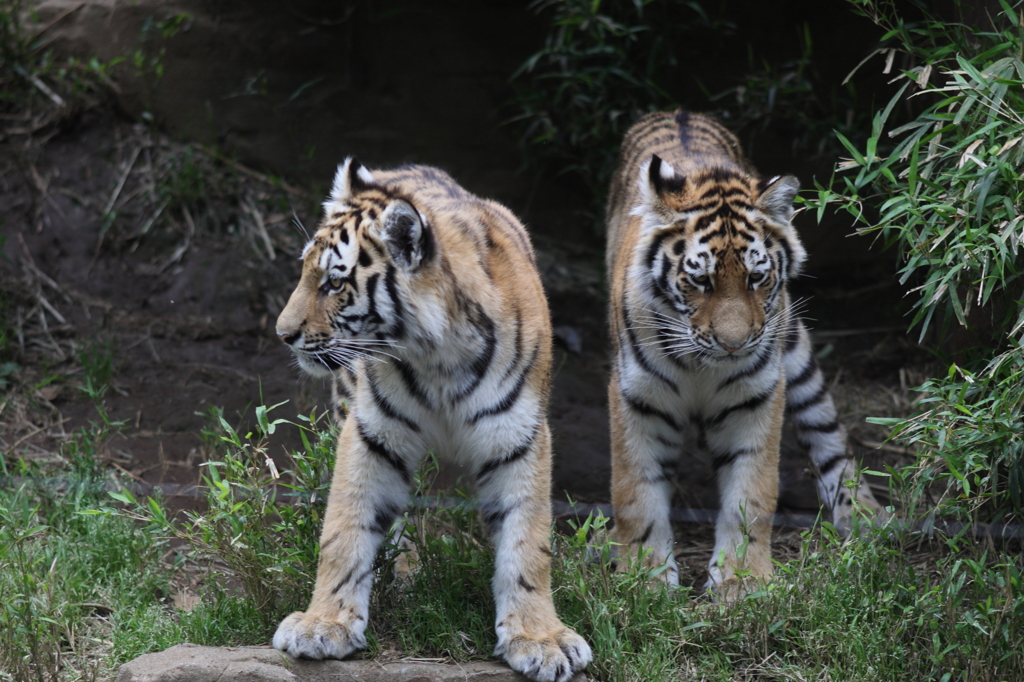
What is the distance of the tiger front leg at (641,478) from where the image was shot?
146 inches

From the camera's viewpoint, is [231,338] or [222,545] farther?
[231,338]

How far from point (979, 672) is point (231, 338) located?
12.8 feet

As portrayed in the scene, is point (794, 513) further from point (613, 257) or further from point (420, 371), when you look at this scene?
point (420, 371)

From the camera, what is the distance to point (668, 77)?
237 inches

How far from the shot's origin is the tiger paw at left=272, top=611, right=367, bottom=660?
2811mm

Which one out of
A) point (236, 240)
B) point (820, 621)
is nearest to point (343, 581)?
point (820, 621)

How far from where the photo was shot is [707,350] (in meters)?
3.42

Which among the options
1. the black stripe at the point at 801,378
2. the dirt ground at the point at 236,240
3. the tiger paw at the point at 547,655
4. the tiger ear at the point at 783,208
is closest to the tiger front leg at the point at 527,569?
the tiger paw at the point at 547,655

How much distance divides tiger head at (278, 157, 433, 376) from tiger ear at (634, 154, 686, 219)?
1090 millimetres

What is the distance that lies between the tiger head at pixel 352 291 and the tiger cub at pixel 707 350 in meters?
1.08

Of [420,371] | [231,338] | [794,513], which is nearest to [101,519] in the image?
[420,371]

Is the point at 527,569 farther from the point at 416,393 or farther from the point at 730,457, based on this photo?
the point at 730,457

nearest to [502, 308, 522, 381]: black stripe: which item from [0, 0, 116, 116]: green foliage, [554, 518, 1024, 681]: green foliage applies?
[554, 518, 1024, 681]: green foliage

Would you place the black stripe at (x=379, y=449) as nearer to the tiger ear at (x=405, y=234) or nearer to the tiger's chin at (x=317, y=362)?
the tiger's chin at (x=317, y=362)
